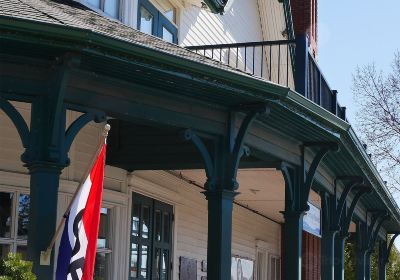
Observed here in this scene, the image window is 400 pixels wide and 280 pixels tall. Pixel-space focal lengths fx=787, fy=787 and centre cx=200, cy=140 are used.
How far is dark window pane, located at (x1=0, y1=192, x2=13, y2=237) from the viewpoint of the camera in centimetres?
871

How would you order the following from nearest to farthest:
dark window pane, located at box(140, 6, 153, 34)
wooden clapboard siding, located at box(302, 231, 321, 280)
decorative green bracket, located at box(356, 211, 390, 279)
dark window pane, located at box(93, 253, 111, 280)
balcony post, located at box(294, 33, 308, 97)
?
balcony post, located at box(294, 33, 308, 97)
dark window pane, located at box(93, 253, 111, 280)
dark window pane, located at box(140, 6, 153, 34)
decorative green bracket, located at box(356, 211, 390, 279)
wooden clapboard siding, located at box(302, 231, 321, 280)

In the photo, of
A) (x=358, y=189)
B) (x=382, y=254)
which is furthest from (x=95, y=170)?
(x=382, y=254)

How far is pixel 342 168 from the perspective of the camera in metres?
12.1

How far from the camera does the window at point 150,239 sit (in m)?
11.1

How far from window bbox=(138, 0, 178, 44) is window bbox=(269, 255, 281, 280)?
8.15 m

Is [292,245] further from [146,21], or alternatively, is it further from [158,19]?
[158,19]

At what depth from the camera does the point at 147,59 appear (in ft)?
21.7

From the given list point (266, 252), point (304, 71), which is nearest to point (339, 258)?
point (304, 71)

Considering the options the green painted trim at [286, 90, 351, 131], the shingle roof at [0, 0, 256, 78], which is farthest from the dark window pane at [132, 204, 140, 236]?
Answer: the shingle roof at [0, 0, 256, 78]

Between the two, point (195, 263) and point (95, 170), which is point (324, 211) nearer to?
point (195, 263)

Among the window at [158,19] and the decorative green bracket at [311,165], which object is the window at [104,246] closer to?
the decorative green bracket at [311,165]

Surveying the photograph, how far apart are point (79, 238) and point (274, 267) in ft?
46.0

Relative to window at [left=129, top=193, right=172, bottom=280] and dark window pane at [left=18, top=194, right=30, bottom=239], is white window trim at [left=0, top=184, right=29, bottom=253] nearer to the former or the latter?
dark window pane at [left=18, top=194, right=30, bottom=239]

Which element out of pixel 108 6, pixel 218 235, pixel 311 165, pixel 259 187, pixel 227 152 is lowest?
pixel 218 235
